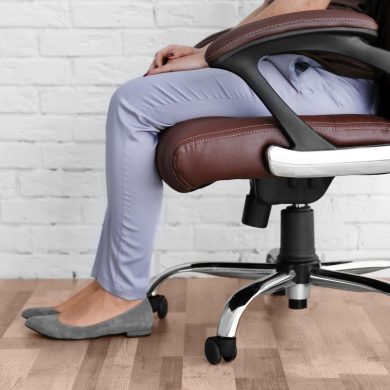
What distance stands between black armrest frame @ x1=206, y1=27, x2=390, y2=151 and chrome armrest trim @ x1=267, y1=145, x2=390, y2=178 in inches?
1.8

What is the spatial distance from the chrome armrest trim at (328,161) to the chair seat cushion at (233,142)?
19 millimetres

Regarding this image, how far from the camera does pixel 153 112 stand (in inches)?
70.8

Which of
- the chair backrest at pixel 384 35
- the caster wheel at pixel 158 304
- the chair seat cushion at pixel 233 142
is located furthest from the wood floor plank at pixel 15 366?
the chair backrest at pixel 384 35

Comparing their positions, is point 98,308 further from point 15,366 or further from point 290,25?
point 290,25

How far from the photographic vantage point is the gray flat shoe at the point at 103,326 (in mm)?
1969

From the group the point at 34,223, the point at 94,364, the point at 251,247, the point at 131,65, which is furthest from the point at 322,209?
the point at 94,364

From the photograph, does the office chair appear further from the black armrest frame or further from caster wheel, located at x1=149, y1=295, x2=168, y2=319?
caster wheel, located at x1=149, y1=295, x2=168, y2=319

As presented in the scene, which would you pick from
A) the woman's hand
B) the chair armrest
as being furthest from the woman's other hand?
the chair armrest

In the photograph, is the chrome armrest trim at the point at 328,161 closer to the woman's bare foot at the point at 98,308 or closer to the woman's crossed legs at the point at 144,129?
the woman's crossed legs at the point at 144,129

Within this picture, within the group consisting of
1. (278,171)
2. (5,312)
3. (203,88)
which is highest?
(203,88)

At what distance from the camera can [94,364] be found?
1.83 meters

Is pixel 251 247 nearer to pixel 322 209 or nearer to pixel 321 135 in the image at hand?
pixel 322 209

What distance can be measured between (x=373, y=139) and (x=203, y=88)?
1.21ft

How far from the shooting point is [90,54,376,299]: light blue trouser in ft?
5.80
